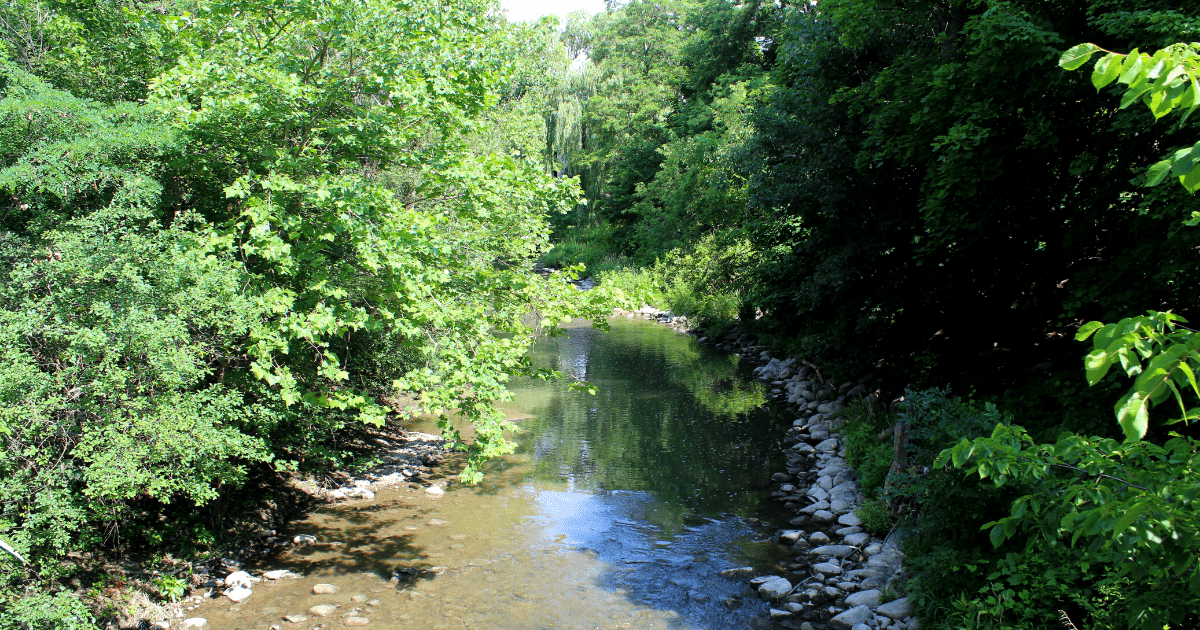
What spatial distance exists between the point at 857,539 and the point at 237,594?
22.0 ft

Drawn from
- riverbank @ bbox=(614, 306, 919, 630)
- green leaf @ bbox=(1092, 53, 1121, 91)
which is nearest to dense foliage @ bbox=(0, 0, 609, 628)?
riverbank @ bbox=(614, 306, 919, 630)

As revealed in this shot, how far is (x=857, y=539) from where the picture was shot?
783 cm

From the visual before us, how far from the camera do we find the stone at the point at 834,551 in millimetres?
7590

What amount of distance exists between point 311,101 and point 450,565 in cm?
506

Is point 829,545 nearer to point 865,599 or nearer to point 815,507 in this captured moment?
point 815,507

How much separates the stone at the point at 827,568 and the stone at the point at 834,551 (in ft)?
0.80

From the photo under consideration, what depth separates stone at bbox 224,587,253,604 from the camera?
21.9ft

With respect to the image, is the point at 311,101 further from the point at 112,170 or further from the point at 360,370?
the point at 360,370

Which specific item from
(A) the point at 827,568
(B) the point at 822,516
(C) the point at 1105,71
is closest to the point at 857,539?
(A) the point at 827,568

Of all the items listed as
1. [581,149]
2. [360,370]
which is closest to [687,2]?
[581,149]

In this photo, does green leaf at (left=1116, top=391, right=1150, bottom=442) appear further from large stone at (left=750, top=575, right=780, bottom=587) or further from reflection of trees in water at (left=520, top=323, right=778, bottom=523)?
reflection of trees in water at (left=520, top=323, right=778, bottom=523)

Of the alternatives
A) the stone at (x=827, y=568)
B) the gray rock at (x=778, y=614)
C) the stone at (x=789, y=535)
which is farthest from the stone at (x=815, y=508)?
the gray rock at (x=778, y=614)

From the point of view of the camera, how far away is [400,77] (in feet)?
21.1

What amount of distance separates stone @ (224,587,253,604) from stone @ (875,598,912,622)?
20.1 ft
